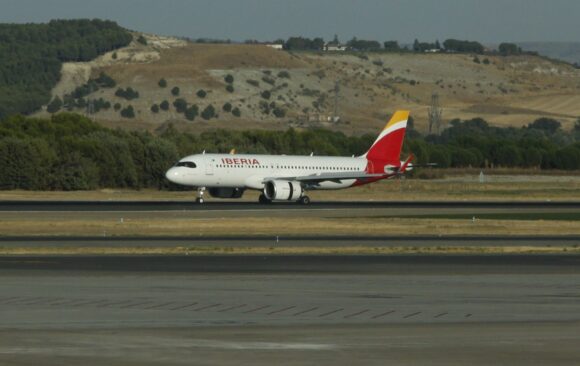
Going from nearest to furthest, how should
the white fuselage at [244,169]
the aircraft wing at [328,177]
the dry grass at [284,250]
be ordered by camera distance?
the dry grass at [284,250] → the white fuselage at [244,169] → the aircraft wing at [328,177]

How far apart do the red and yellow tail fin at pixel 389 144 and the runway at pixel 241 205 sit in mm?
8030

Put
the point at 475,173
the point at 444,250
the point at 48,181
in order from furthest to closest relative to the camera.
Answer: the point at 475,173 → the point at 48,181 → the point at 444,250

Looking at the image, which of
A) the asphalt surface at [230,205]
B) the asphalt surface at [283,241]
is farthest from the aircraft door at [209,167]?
the asphalt surface at [283,241]

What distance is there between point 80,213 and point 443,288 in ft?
109

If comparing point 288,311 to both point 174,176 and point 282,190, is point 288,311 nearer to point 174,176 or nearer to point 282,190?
point 174,176

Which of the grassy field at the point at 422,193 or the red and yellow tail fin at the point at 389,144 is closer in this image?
the grassy field at the point at 422,193

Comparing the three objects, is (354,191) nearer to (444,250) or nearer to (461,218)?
(461,218)

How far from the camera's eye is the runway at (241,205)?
6638 cm

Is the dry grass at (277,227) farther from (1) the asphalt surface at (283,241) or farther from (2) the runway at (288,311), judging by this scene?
(2) the runway at (288,311)

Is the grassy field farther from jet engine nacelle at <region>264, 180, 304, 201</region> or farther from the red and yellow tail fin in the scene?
jet engine nacelle at <region>264, 180, 304, 201</region>

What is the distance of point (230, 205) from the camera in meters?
72.9

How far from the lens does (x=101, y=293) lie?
28.8m

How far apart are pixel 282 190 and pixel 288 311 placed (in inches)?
2014

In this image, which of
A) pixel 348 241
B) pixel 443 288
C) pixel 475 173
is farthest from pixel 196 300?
pixel 475 173
